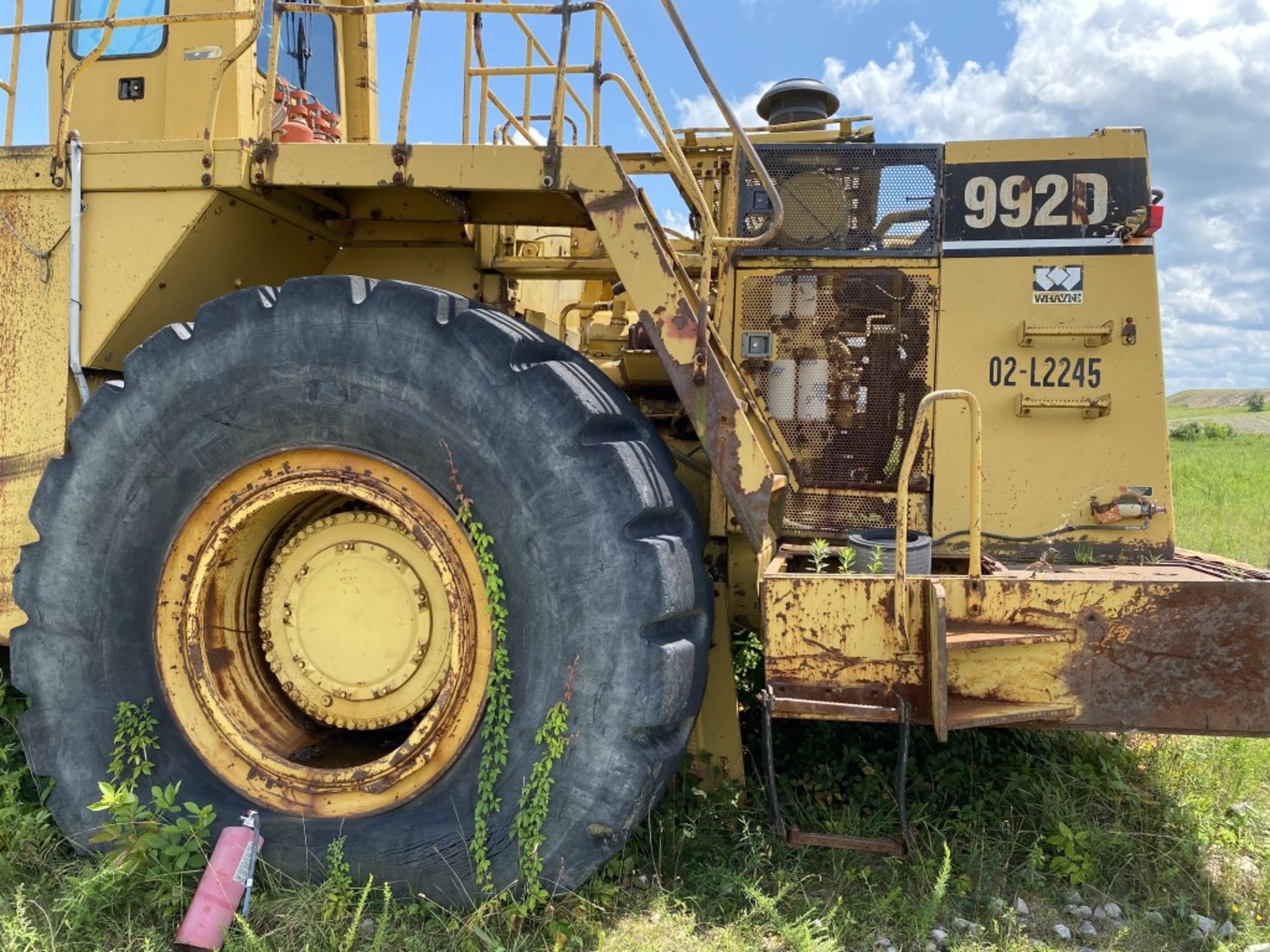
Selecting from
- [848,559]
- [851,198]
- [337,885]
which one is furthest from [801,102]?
[337,885]

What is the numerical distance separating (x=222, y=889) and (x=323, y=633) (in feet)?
2.43

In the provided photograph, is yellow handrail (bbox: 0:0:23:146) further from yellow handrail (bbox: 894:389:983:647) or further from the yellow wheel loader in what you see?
yellow handrail (bbox: 894:389:983:647)

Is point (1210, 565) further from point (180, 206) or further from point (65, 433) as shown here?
point (65, 433)

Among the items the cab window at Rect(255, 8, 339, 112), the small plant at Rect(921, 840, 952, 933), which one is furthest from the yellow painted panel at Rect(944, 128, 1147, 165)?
the cab window at Rect(255, 8, 339, 112)

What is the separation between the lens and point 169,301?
10.2ft

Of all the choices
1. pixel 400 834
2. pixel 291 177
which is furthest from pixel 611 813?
pixel 291 177

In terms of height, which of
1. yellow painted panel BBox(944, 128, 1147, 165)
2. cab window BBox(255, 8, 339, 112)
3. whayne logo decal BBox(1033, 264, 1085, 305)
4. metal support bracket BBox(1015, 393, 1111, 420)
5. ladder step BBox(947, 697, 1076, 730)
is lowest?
ladder step BBox(947, 697, 1076, 730)

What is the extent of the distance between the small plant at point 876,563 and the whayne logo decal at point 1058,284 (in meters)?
1.11

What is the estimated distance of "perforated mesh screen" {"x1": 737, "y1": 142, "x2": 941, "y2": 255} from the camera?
3.15 metres

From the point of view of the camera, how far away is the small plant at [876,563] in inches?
103

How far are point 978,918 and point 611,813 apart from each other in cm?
122

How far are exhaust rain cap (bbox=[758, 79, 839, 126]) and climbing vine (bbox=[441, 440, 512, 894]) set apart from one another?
7.91ft

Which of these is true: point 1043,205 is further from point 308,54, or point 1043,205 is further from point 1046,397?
point 308,54

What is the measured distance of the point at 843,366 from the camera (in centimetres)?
321
